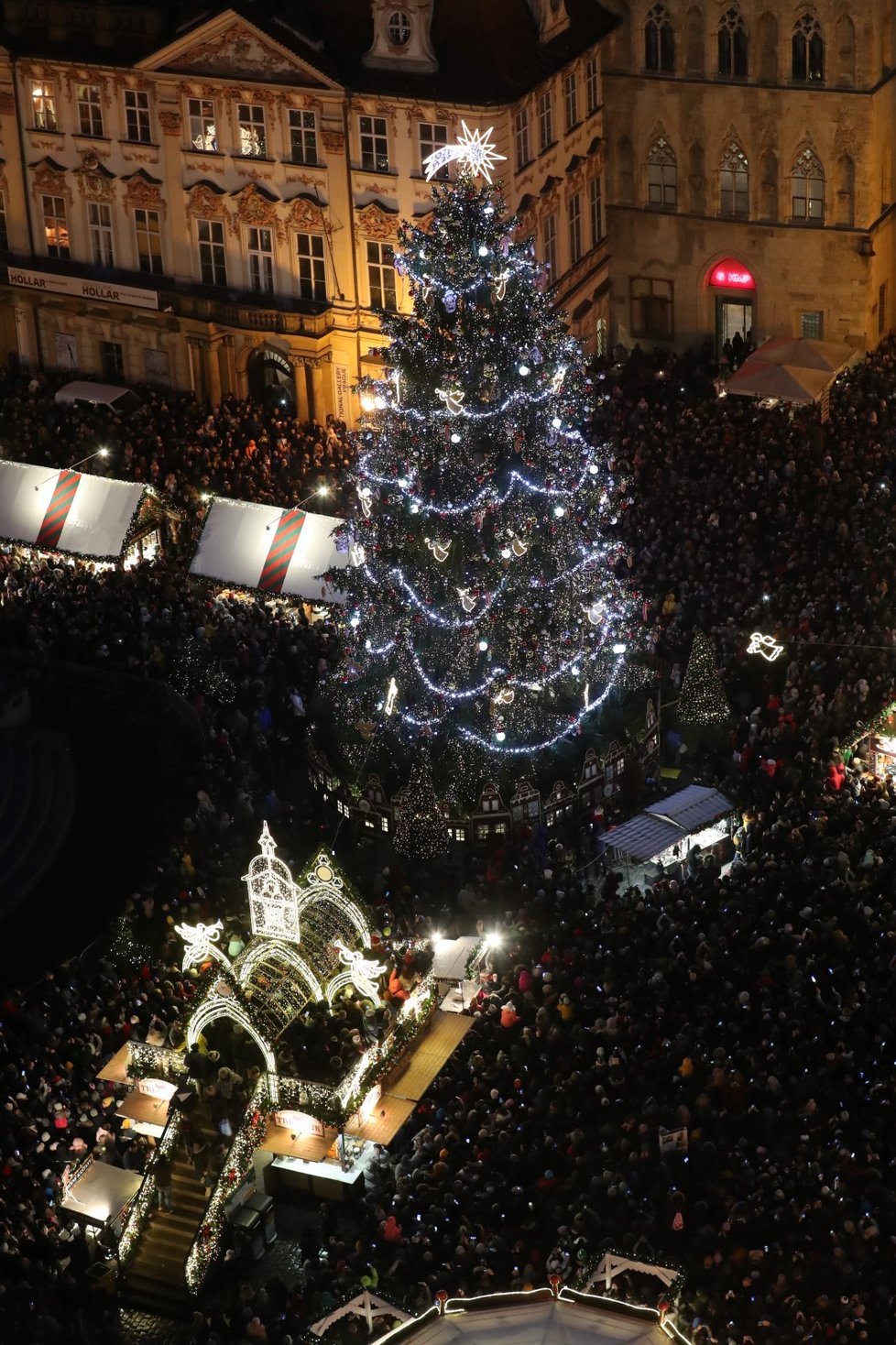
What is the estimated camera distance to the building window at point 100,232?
61.6 metres

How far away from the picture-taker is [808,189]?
60625 mm

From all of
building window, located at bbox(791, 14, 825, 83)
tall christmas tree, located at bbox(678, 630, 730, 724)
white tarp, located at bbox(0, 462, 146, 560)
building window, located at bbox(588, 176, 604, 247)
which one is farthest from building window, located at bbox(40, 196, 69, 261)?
tall christmas tree, located at bbox(678, 630, 730, 724)

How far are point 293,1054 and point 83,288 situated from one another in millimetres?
32284

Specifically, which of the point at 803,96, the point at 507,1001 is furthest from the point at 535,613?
the point at 803,96

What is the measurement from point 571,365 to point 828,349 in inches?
787

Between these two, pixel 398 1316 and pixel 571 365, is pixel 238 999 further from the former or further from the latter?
pixel 571 365

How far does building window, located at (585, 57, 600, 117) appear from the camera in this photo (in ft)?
196

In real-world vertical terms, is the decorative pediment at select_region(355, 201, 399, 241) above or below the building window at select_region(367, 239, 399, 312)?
above

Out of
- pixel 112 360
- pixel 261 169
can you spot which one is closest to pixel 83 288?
pixel 112 360

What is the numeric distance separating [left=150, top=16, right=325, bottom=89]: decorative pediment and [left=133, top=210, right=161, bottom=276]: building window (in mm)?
4054

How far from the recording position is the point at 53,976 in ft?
123

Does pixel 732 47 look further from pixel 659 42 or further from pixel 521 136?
pixel 521 136

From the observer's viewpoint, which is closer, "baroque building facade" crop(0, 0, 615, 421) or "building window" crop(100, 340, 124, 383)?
"baroque building facade" crop(0, 0, 615, 421)

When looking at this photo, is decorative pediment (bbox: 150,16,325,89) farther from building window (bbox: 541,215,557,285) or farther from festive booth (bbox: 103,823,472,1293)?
festive booth (bbox: 103,823,472,1293)
